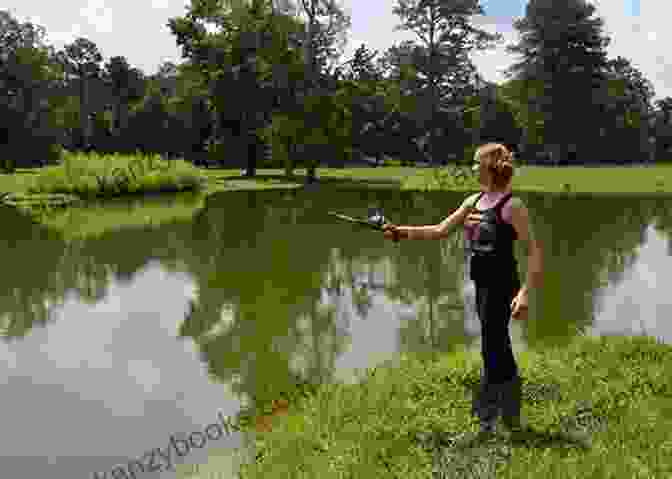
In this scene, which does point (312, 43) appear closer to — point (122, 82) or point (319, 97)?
point (319, 97)

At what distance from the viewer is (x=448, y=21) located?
142 ft

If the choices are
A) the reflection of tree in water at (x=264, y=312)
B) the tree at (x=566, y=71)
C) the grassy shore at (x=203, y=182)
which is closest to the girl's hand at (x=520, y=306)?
the reflection of tree in water at (x=264, y=312)

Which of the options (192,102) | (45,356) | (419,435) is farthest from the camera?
(192,102)

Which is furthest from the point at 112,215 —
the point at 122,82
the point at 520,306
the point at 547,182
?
the point at 122,82

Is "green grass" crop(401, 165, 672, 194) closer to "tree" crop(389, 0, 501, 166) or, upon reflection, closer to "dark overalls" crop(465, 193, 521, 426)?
"tree" crop(389, 0, 501, 166)

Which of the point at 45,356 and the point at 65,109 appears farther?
the point at 65,109

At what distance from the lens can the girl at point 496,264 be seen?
434 cm

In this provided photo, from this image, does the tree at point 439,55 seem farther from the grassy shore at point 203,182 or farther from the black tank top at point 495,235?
the black tank top at point 495,235

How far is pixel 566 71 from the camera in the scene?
169 feet

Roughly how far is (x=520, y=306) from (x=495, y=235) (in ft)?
1.71

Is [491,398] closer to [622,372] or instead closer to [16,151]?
[622,372]

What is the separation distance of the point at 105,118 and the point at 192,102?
2165 centimetres

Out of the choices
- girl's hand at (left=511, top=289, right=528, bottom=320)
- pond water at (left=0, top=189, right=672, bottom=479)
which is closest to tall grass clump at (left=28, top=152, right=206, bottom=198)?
pond water at (left=0, top=189, right=672, bottom=479)

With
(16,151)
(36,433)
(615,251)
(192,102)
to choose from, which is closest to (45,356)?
(36,433)
